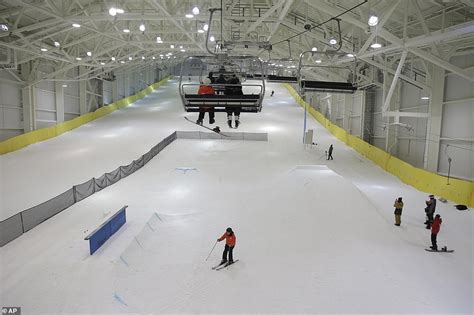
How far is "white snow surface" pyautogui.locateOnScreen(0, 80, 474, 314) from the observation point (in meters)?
6.63

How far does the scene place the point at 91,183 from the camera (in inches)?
533

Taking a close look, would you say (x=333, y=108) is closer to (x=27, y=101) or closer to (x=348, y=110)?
(x=348, y=110)

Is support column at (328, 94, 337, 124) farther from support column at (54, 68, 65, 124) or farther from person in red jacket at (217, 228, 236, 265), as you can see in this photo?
person in red jacket at (217, 228, 236, 265)

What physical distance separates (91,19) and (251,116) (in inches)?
756

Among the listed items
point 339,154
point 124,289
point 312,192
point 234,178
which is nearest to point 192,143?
point 234,178

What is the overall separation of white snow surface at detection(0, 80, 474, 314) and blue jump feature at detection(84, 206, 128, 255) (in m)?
0.16

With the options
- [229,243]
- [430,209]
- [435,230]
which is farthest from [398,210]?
[229,243]

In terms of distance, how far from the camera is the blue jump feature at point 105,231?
8383mm

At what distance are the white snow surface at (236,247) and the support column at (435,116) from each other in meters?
2.31

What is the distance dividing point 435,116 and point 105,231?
15.5 metres

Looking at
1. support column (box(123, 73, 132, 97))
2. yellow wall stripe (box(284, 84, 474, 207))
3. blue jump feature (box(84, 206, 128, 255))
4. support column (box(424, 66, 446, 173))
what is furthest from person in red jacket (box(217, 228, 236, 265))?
support column (box(123, 73, 132, 97))

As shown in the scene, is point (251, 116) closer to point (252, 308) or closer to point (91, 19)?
point (91, 19)

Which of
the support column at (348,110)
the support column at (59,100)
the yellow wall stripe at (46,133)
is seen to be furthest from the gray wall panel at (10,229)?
the support column at (348,110)

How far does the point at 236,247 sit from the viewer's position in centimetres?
893
